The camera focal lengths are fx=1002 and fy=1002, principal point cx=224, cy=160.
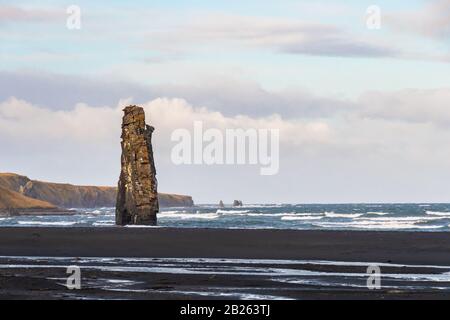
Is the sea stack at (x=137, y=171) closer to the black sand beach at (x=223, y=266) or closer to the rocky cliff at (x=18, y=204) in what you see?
the black sand beach at (x=223, y=266)

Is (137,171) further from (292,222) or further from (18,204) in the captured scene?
(18,204)

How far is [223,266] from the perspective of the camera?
3484cm

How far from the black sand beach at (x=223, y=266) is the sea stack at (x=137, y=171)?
2475 centimetres

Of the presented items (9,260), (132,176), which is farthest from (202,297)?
(132,176)

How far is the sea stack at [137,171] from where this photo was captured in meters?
84.8

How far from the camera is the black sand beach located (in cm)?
2461

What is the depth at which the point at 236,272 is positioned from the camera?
3191cm

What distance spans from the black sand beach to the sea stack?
2475cm

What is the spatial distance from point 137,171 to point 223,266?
50.6 meters

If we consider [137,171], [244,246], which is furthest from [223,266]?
[137,171]

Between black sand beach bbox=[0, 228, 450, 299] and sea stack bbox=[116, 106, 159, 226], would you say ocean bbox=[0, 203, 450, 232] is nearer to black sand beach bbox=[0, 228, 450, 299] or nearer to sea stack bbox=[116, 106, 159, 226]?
sea stack bbox=[116, 106, 159, 226]

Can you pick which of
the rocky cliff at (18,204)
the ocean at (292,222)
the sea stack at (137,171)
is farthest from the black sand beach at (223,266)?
the rocky cliff at (18,204)
